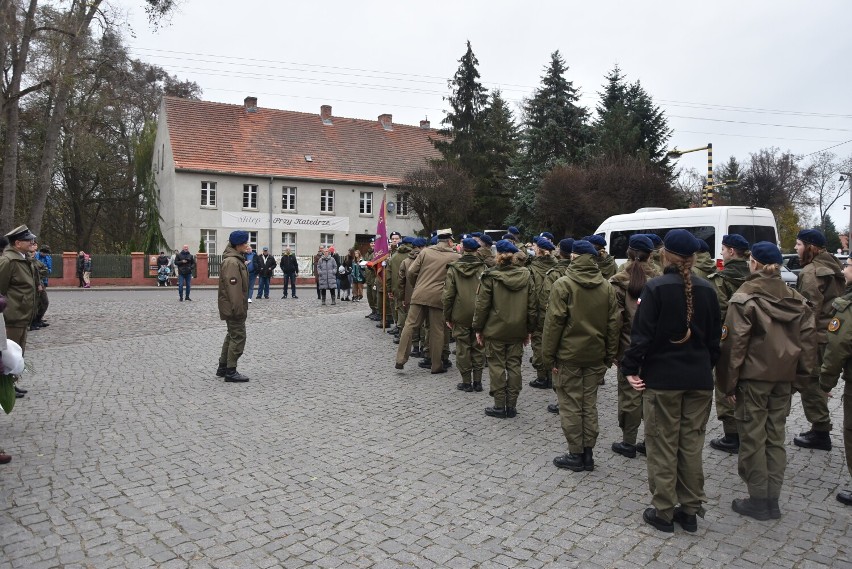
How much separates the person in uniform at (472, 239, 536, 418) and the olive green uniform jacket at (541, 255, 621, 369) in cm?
141

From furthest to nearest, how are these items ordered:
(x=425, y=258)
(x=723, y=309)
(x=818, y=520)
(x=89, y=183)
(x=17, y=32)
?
(x=89, y=183) < (x=17, y=32) < (x=425, y=258) < (x=723, y=309) < (x=818, y=520)

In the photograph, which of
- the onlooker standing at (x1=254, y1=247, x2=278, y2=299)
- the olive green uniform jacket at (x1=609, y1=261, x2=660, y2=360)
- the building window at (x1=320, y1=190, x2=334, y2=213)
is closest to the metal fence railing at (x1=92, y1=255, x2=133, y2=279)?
the building window at (x1=320, y1=190, x2=334, y2=213)

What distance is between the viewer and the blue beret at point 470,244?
330 inches

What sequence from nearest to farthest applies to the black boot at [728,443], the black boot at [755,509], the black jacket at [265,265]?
the black boot at [755,509] < the black boot at [728,443] < the black jacket at [265,265]

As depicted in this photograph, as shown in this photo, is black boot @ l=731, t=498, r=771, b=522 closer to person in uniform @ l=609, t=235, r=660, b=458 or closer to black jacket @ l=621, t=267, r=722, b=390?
black jacket @ l=621, t=267, r=722, b=390

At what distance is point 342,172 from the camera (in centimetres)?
4388

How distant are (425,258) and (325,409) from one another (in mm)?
3151

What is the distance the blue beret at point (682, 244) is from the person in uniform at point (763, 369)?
2.35ft

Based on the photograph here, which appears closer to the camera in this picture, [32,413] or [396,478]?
[396,478]

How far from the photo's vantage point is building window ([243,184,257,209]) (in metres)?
40.8

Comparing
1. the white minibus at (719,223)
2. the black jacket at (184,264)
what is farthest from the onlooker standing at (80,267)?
the white minibus at (719,223)

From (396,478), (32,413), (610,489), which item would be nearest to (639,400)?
(610,489)

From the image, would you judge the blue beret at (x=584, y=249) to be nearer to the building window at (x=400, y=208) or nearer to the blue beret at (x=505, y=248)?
the blue beret at (x=505, y=248)

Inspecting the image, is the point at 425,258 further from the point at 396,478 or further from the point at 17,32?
the point at 17,32
